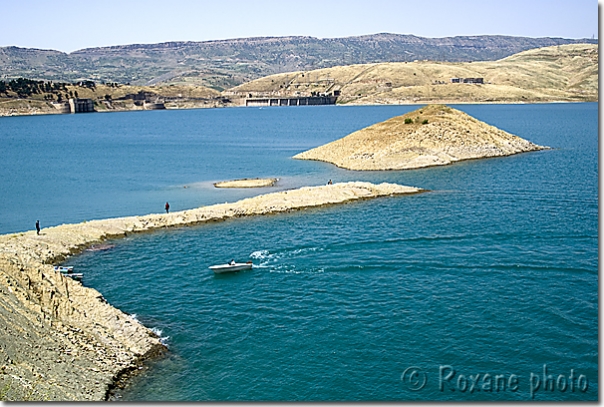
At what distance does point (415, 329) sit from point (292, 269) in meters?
10.8

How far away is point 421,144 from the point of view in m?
83.6

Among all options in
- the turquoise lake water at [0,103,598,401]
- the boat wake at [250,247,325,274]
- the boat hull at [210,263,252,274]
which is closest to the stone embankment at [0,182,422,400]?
the turquoise lake water at [0,103,598,401]

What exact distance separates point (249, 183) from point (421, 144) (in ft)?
85.9

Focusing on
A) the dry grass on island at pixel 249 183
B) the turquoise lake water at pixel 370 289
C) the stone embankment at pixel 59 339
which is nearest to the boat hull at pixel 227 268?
the turquoise lake water at pixel 370 289

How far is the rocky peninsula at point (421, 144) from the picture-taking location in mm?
80250

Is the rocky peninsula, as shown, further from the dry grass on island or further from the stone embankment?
the stone embankment

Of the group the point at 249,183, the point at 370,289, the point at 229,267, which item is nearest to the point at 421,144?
the point at 249,183

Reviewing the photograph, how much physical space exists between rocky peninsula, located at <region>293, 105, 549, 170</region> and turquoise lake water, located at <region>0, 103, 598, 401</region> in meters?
10.3

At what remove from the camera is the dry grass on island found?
6819cm

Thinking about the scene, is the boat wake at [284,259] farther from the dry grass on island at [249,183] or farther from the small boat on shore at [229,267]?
the dry grass on island at [249,183]

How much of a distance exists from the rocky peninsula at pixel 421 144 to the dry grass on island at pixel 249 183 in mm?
13354

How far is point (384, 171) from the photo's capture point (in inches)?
3014

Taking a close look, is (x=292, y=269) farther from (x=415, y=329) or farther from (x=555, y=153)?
(x=555, y=153)

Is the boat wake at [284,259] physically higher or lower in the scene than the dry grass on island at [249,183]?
lower
